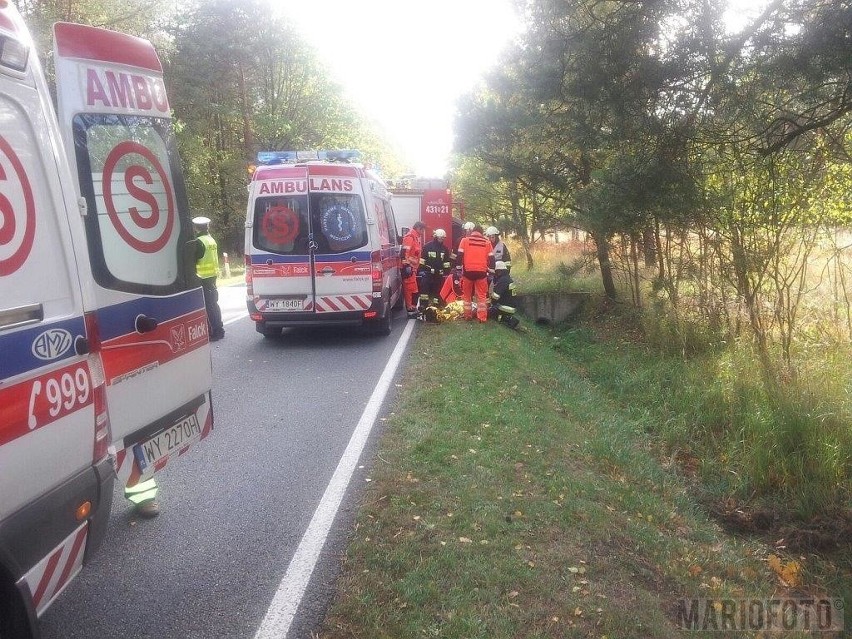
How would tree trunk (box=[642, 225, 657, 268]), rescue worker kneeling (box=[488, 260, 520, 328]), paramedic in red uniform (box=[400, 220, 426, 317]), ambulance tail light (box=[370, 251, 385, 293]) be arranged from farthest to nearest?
paramedic in red uniform (box=[400, 220, 426, 317])
rescue worker kneeling (box=[488, 260, 520, 328])
tree trunk (box=[642, 225, 657, 268])
ambulance tail light (box=[370, 251, 385, 293])

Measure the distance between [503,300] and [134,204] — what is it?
29.9ft

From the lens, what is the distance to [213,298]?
33.5 feet

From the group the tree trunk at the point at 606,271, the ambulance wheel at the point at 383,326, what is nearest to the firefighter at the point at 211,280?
the ambulance wheel at the point at 383,326

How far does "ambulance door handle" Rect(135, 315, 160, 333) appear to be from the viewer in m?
3.50

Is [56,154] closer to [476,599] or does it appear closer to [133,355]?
[133,355]

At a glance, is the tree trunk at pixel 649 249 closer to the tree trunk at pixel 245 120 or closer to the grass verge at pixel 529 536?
the grass verge at pixel 529 536

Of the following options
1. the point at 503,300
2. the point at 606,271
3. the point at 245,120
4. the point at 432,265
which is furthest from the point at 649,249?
the point at 245,120

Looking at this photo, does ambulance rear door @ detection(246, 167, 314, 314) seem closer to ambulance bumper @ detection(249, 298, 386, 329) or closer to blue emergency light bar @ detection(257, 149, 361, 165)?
ambulance bumper @ detection(249, 298, 386, 329)

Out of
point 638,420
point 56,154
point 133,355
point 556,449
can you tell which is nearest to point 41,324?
point 56,154

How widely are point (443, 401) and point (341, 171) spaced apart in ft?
14.4

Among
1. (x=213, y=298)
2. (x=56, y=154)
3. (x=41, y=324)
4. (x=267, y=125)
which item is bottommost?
(x=213, y=298)

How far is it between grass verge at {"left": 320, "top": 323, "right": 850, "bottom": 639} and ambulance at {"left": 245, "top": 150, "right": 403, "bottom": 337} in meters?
2.94

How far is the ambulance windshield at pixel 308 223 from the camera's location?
32.3 ft

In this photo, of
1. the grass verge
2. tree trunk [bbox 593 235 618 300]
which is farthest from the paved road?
tree trunk [bbox 593 235 618 300]
